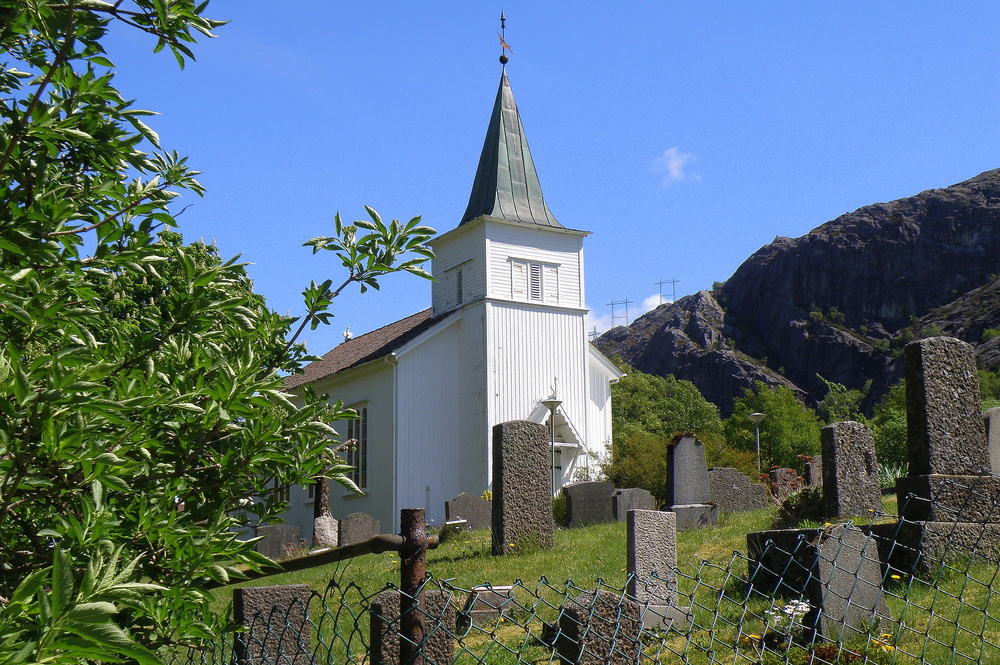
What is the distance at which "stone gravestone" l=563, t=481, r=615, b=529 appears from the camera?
674 inches

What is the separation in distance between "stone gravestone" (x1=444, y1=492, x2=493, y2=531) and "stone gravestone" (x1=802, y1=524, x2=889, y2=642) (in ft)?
40.3

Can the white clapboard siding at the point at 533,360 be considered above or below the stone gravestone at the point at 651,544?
above

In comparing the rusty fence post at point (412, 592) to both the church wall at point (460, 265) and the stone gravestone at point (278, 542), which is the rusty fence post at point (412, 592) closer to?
the stone gravestone at point (278, 542)

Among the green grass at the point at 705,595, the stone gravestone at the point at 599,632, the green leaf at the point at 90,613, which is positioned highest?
the green leaf at the point at 90,613

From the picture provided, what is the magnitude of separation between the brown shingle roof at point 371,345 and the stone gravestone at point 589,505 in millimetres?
11086

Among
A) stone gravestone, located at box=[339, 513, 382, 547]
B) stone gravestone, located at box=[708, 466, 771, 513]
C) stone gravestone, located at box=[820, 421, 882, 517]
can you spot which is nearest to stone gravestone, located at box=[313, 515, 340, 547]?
stone gravestone, located at box=[339, 513, 382, 547]

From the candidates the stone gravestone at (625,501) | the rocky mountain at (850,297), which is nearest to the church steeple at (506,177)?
the stone gravestone at (625,501)

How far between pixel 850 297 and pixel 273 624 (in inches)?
4347

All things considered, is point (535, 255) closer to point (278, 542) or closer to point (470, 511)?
point (470, 511)

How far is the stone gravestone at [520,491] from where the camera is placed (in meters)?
12.9

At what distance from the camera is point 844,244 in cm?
10762

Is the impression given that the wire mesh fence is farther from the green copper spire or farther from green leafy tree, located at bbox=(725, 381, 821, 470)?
green leafy tree, located at bbox=(725, 381, 821, 470)

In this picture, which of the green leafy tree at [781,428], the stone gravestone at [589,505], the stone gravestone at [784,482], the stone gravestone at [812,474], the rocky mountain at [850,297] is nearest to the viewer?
the stone gravestone at [589,505]

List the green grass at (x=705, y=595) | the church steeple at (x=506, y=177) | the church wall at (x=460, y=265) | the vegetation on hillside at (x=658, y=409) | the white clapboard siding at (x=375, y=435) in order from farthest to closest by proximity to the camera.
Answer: the vegetation on hillside at (x=658, y=409) < the church steeple at (x=506, y=177) < the church wall at (x=460, y=265) < the white clapboard siding at (x=375, y=435) < the green grass at (x=705, y=595)
